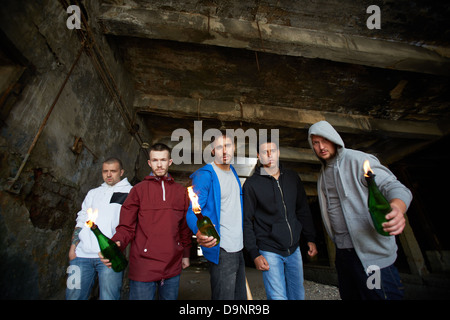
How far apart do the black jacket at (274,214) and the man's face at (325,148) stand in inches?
18.7

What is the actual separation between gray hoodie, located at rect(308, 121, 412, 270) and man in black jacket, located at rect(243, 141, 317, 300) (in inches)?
13.8

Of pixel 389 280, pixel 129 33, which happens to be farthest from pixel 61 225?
pixel 389 280

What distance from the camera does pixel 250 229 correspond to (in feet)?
6.59

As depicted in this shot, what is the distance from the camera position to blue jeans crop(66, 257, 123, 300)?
76.4 inches

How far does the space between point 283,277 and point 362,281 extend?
2.08 feet

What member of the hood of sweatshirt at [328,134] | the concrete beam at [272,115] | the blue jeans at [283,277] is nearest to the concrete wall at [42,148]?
the concrete beam at [272,115]

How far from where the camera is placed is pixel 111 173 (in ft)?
8.16

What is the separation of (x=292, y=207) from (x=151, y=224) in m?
1.45

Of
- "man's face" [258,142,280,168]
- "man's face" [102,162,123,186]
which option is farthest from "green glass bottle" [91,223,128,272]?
"man's face" [258,142,280,168]

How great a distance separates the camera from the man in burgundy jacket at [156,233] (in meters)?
1.72

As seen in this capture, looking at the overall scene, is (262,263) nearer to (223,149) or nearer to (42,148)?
(223,149)

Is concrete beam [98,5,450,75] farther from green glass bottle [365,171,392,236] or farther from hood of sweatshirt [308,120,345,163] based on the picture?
green glass bottle [365,171,392,236]

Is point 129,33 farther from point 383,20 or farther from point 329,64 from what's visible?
point 383,20
